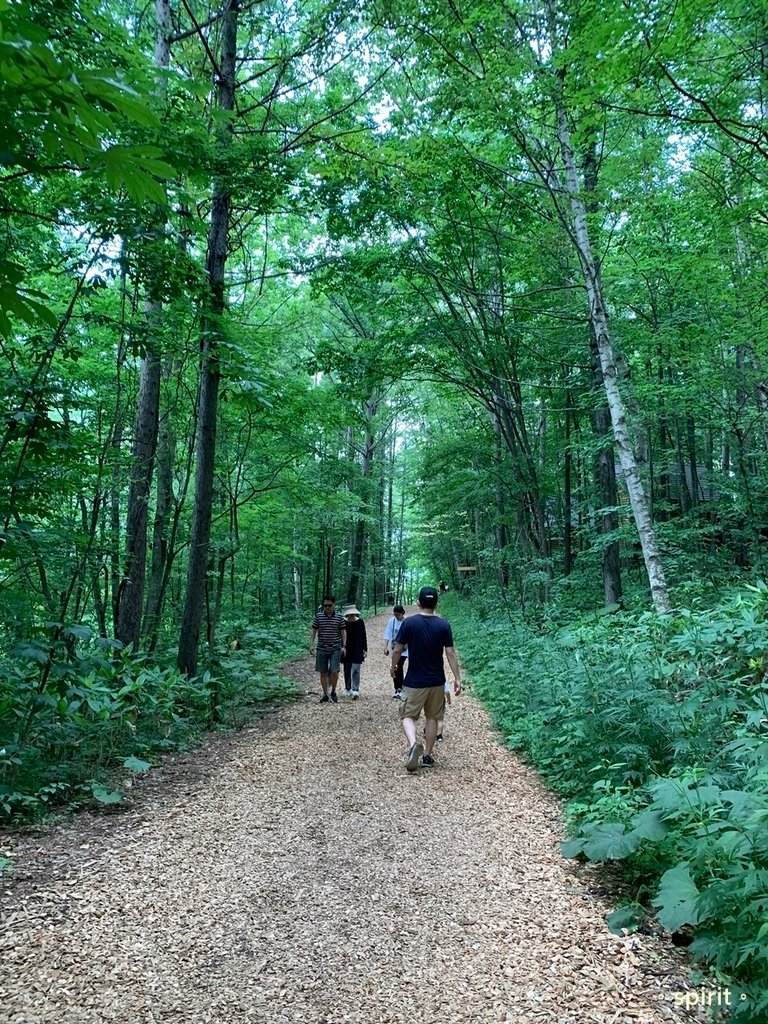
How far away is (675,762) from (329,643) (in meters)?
5.90

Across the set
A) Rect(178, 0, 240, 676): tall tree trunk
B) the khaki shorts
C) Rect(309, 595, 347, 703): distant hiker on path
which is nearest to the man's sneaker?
the khaki shorts

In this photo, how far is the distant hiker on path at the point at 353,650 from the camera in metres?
9.55

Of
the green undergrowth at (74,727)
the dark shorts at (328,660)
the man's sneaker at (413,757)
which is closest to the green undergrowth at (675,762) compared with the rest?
the man's sneaker at (413,757)

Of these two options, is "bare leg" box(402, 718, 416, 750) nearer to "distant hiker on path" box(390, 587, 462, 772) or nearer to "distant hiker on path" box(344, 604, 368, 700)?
"distant hiker on path" box(390, 587, 462, 772)

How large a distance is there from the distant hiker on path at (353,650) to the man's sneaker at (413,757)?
156 inches

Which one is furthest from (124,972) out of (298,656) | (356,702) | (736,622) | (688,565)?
(298,656)

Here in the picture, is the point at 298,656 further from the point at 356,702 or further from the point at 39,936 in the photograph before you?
the point at 39,936

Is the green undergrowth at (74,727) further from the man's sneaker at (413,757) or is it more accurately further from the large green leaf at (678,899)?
the large green leaf at (678,899)

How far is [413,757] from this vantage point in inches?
221

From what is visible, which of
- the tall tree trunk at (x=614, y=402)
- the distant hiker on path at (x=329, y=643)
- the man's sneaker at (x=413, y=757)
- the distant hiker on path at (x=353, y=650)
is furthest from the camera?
the distant hiker on path at (x=353, y=650)

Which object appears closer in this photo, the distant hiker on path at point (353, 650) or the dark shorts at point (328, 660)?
the dark shorts at point (328, 660)

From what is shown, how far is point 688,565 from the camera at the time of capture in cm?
1037

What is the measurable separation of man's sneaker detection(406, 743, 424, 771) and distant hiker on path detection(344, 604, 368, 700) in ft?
13.0

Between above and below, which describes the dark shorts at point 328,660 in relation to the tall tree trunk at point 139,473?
below
